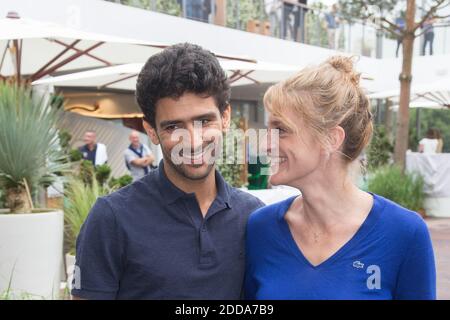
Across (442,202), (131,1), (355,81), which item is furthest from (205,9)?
(355,81)

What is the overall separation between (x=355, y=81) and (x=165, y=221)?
0.73 metres

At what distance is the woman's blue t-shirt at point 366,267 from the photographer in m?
1.70

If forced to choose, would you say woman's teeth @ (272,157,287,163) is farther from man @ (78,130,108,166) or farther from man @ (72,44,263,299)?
man @ (78,130,108,166)

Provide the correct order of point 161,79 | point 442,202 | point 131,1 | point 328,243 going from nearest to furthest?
point 161,79
point 328,243
point 442,202
point 131,1

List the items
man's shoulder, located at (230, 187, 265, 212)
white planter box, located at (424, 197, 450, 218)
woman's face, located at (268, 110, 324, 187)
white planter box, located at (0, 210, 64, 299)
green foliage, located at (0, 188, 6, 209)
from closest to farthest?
woman's face, located at (268, 110, 324, 187) → man's shoulder, located at (230, 187, 265, 212) → white planter box, located at (0, 210, 64, 299) → green foliage, located at (0, 188, 6, 209) → white planter box, located at (424, 197, 450, 218)

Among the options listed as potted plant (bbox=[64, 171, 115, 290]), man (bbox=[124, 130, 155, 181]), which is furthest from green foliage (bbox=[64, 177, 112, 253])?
man (bbox=[124, 130, 155, 181])

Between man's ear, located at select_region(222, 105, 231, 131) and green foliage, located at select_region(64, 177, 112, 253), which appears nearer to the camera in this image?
man's ear, located at select_region(222, 105, 231, 131)

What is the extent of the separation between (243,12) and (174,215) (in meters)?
15.0

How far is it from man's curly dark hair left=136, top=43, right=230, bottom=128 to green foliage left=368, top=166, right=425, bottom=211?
8629 millimetres

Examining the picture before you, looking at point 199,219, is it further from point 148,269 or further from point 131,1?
point 131,1

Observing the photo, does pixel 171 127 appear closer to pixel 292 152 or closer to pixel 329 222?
pixel 292 152

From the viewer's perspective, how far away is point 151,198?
1.71 meters

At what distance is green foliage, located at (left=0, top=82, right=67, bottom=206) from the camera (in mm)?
4641

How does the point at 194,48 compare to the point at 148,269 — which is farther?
the point at 194,48
